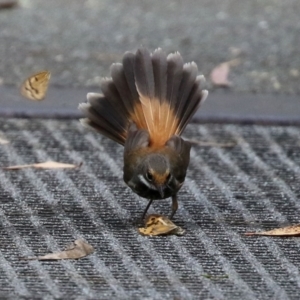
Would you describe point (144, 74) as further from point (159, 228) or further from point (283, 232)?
point (283, 232)

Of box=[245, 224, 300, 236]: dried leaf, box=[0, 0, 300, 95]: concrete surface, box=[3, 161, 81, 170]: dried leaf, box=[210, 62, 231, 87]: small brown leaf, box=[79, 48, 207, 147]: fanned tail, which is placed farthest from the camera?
box=[0, 0, 300, 95]: concrete surface

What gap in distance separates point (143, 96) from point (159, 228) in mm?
813

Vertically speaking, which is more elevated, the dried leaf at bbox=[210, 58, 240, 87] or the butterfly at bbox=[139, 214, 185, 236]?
the dried leaf at bbox=[210, 58, 240, 87]

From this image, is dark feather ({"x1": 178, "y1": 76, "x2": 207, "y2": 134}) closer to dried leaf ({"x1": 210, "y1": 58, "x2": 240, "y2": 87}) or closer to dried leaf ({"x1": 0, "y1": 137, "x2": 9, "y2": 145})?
dried leaf ({"x1": 0, "y1": 137, "x2": 9, "y2": 145})

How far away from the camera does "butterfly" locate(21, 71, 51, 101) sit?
5.26 metres

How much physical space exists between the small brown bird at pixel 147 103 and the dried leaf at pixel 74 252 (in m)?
0.65

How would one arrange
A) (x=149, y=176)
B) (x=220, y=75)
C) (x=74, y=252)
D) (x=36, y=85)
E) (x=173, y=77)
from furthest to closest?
(x=220, y=75)
(x=36, y=85)
(x=173, y=77)
(x=149, y=176)
(x=74, y=252)

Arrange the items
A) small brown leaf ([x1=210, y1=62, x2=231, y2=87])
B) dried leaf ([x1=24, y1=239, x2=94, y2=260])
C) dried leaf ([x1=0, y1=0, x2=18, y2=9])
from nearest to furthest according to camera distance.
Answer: dried leaf ([x1=24, y1=239, x2=94, y2=260])
small brown leaf ([x1=210, y1=62, x2=231, y2=87])
dried leaf ([x1=0, y1=0, x2=18, y2=9])

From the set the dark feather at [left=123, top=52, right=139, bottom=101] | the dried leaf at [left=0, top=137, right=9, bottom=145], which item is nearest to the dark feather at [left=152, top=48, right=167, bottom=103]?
the dark feather at [left=123, top=52, right=139, bottom=101]

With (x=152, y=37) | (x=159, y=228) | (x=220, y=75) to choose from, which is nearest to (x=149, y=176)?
(x=159, y=228)

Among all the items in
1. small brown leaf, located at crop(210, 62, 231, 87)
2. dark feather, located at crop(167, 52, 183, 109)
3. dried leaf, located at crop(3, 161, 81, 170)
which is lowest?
dried leaf, located at crop(3, 161, 81, 170)

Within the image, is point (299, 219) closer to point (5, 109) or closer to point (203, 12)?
point (5, 109)

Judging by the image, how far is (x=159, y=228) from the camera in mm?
4727

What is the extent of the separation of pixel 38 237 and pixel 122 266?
0.52 metres
